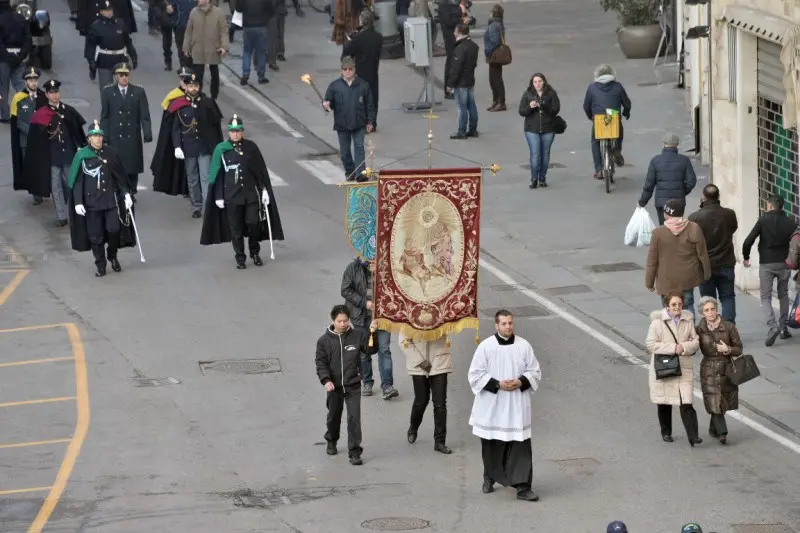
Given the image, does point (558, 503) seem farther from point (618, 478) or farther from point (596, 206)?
point (596, 206)

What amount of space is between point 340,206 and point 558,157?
16.5 ft

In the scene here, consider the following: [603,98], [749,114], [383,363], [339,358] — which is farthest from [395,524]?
[603,98]

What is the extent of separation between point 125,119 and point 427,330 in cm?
1113

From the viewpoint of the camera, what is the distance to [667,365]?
17.0 metres

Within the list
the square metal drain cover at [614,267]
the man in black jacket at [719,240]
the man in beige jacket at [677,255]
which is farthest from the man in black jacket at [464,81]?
the man in beige jacket at [677,255]

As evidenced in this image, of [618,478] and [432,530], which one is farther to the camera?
[618,478]

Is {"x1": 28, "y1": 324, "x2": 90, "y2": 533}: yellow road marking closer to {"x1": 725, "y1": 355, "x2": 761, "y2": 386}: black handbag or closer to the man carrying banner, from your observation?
the man carrying banner

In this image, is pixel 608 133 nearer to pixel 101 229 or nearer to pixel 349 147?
pixel 349 147

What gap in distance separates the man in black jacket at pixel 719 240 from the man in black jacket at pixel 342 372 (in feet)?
16.9

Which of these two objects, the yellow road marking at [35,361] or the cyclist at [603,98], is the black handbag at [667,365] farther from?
the cyclist at [603,98]

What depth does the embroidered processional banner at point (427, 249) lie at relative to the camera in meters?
17.6

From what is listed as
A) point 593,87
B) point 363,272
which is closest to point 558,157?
point 593,87

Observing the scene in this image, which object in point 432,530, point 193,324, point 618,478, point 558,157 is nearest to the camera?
point 432,530

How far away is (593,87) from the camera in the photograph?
28500 mm
